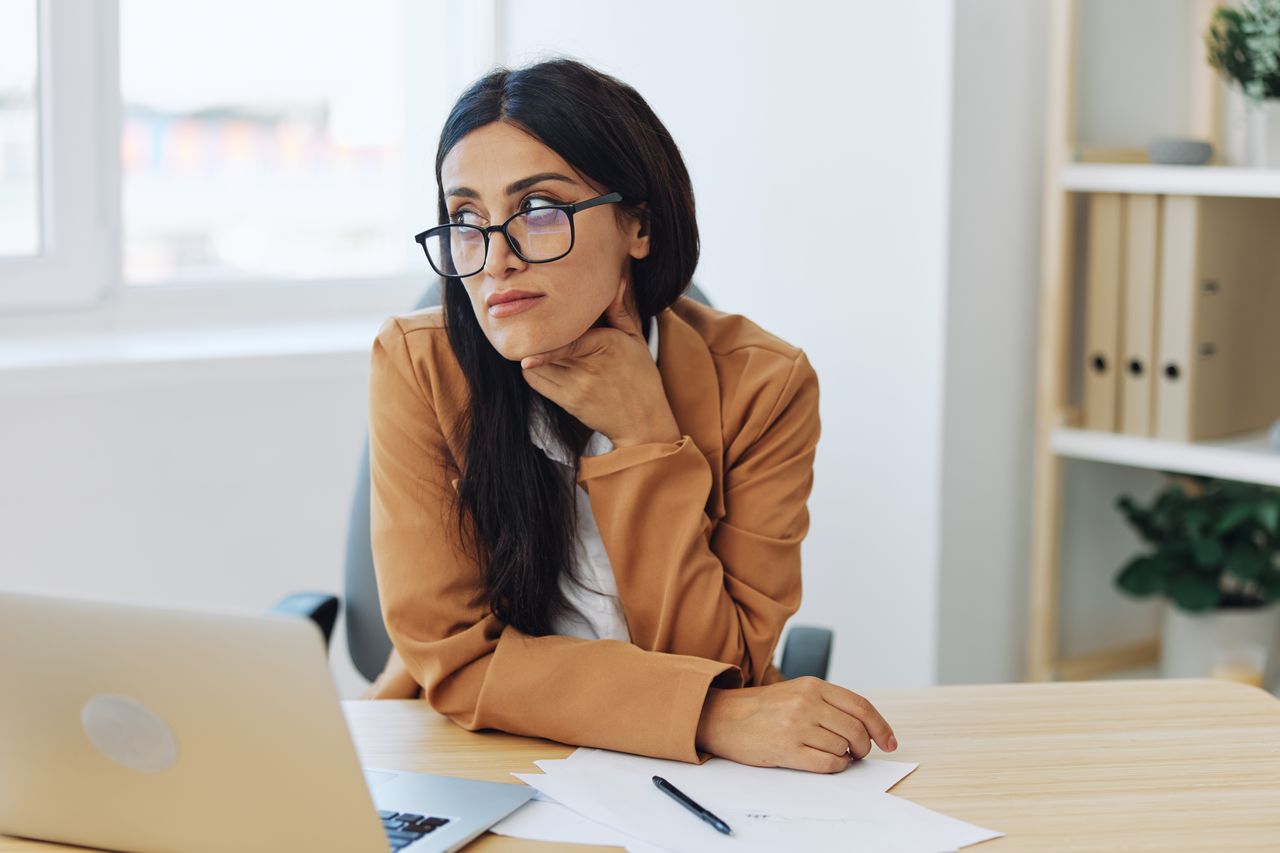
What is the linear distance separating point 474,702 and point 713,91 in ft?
4.92

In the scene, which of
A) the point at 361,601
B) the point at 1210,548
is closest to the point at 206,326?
the point at 361,601

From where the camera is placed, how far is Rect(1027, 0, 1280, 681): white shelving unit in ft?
6.84

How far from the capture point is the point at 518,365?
142 centimetres

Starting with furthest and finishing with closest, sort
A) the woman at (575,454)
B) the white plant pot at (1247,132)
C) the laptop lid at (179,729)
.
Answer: the white plant pot at (1247,132) < the woman at (575,454) < the laptop lid at (179,729)

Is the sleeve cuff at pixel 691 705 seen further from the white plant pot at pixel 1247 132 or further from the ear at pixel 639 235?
the white plant pot at pixel 1247 132

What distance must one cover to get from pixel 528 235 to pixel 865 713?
50cm

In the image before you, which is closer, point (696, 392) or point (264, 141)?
point (696, 392)

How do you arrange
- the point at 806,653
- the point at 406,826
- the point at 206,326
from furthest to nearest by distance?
1. the point at 206,326
2. the point at 806,653
3. the point at 406,826

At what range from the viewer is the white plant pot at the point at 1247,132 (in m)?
2.15

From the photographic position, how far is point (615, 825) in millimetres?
1037

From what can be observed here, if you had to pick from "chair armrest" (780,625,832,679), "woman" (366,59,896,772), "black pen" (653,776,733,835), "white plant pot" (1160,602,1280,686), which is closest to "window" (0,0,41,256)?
"woman" (366,59,896,772)

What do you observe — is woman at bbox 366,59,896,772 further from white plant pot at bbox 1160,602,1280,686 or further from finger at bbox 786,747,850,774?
white plant pot at bbox 1160,602,1280,686

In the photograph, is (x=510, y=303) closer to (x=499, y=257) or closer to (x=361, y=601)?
(x=499, y=257)

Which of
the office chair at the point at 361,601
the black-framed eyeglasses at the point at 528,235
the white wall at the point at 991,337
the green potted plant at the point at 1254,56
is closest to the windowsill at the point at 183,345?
the office chair at the point at 361,601
